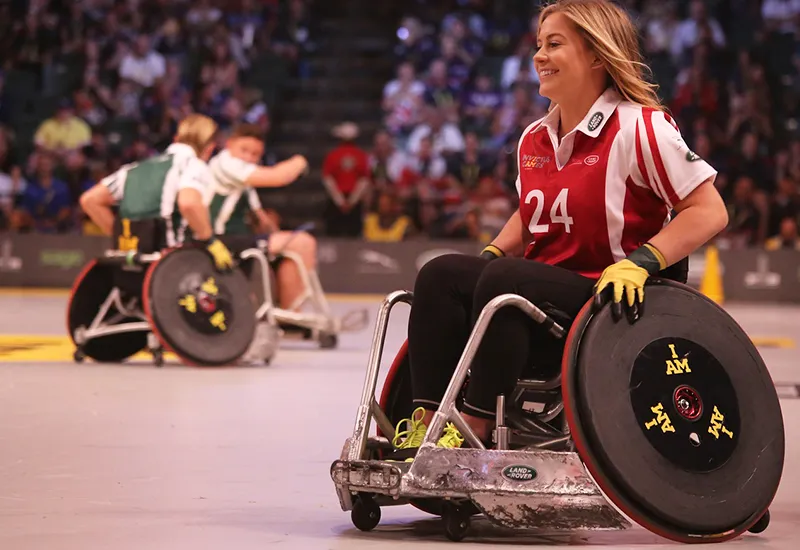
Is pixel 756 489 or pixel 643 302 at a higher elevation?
pixel 643 302

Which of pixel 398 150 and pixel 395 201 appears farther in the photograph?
pixel 398 150

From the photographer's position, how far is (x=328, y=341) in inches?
449

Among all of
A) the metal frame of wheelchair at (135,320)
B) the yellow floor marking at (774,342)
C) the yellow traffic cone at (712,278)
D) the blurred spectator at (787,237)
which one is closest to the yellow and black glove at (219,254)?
the metal frame of wheelchair at (135,320)

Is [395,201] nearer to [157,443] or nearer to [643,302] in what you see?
Result: [157,443]

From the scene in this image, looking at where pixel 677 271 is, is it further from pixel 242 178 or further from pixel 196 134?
pixel 242 178

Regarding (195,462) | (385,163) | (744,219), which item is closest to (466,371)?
(195,462)

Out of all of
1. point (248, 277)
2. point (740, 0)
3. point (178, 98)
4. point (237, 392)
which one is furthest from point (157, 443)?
point (740, 0)

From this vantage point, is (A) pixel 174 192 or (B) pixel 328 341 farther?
(B) pixel 328 341

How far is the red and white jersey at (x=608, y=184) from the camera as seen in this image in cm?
424

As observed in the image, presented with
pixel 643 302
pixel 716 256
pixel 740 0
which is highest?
pixel 740 0

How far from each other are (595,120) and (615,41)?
0.24 m

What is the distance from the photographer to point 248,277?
1030cm

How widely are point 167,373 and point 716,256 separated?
9.40 meters

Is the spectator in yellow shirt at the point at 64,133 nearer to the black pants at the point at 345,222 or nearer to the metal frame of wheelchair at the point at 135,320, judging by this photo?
the black pants at the point at 345,222
